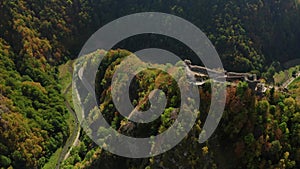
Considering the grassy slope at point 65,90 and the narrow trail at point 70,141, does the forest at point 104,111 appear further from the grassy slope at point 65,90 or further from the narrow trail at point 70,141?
the narrow trail at point 70,141

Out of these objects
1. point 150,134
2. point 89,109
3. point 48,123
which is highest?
point 150,134

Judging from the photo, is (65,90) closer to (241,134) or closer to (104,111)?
(104,111)

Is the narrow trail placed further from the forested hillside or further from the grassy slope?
the forested hillside

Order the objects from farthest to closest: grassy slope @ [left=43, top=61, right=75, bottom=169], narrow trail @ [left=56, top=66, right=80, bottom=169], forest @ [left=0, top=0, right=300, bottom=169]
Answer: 1. narrow trail @ [left=56, top=66, right=80, bottom=169]
2. grassy slope @ [left=43, top=61, right=75, bottom=169]
3. forest @ [left=0, top=0, right=300, bottom=169]

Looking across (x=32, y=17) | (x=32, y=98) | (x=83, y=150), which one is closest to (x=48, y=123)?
A: (x=32, y=98)

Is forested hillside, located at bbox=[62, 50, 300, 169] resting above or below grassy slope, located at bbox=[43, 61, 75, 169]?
above

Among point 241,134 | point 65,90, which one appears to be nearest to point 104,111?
point 65,90

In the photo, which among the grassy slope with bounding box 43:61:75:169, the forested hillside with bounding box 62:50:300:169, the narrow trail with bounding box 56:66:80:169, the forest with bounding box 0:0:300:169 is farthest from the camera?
the narrow trail with bounding box 56:66:80:169

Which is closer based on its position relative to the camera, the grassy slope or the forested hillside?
the forested hillside

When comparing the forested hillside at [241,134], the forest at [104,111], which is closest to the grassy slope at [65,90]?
the forest at [104,111]

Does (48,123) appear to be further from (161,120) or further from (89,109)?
(161,120)

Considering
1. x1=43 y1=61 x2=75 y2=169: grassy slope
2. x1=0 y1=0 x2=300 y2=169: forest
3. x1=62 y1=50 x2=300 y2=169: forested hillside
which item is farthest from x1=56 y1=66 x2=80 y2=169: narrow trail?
x1=62 y1=50 x2=300 y2=169: forested hillside
